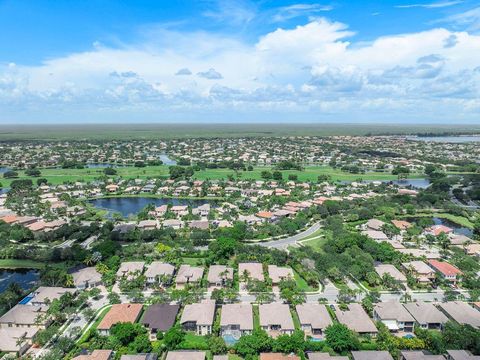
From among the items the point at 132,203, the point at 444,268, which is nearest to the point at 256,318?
the point at 444,268

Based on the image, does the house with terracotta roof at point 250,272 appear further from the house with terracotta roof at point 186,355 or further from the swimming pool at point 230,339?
the house with terracotta roof at point 186,355

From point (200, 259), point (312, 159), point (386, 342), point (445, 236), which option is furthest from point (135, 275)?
point (312, 159)

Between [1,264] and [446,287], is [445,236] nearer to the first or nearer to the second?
[446,287]

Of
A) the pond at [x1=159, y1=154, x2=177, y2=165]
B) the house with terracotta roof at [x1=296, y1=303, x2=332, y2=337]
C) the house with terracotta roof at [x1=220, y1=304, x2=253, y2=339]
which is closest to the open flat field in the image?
the pond at [x1=159, y1=154, x2=177, y2=165]

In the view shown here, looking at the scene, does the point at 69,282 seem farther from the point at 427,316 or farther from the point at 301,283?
the point at 427,316

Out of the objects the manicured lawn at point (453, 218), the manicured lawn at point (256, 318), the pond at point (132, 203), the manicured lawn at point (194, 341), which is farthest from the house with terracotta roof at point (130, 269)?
the manicured lawn at point (453, 218)

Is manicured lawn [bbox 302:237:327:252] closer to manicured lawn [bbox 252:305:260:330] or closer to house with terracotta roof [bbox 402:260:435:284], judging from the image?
house with terracotta roof [bbox 402:260:435:284]
